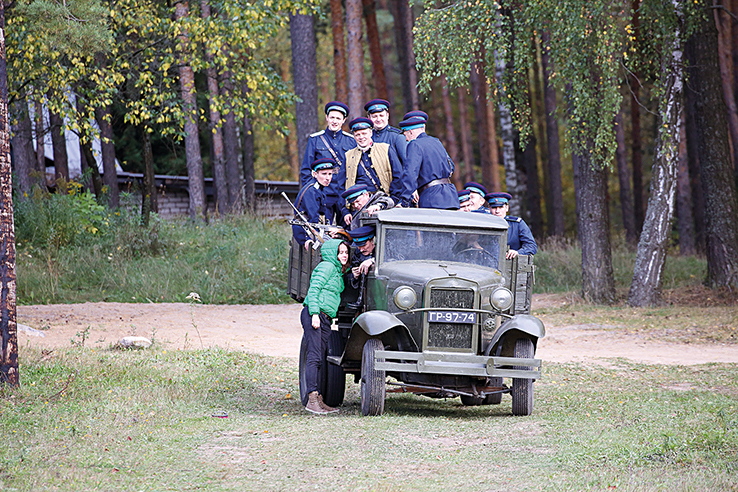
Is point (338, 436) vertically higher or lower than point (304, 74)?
lower

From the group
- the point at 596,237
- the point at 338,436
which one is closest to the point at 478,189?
the point at 338,436

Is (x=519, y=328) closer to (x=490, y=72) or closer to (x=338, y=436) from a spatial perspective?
(x=338, y=436)

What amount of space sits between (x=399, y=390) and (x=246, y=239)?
12.8 meters

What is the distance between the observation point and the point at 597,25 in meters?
14.2

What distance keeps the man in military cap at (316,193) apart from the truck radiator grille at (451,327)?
1942 millimetres

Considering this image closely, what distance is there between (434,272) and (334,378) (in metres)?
1.59

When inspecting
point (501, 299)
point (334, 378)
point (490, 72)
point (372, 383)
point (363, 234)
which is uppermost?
point (490, 72)

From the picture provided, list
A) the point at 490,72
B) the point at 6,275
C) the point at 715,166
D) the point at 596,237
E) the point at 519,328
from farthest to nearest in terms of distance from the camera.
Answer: the point at 596,237
the point at 715,166
the point at 490,72
the point at 6,275
the point at 519,328

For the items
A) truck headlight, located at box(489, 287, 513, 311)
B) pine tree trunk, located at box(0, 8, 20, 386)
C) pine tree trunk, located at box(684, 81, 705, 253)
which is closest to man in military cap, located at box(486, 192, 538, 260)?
truck headlight, located at box(489, 287, 513, 311)

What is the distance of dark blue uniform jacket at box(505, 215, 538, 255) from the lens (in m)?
10.7

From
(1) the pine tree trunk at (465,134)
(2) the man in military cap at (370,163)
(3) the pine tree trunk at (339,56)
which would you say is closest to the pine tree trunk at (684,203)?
(3) the pine tree trunk at (339,56)

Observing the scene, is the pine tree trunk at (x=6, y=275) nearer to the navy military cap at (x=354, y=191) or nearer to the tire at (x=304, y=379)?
the tire at (x=304, y=379)

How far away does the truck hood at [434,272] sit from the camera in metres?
7.65

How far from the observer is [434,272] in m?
7.70
